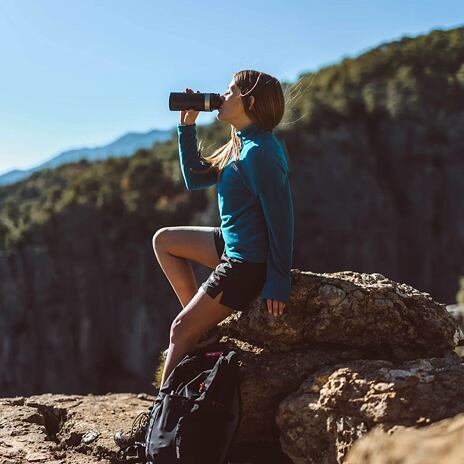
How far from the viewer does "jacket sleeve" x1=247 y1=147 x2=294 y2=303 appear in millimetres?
3814

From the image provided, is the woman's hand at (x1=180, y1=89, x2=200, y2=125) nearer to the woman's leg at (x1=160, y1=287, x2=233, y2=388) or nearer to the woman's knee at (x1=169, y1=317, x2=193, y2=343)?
the woman's leg at (x1=160, y1=287, x2=233, y2=388)

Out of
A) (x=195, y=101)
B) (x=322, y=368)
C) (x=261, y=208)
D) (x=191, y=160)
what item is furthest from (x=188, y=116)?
(x=322, y=368)

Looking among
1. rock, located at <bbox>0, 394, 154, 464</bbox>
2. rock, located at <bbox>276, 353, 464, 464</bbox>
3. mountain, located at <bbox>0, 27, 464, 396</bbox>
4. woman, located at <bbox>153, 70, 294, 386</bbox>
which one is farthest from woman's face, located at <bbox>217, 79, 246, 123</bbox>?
mountain, located at <bbox>0, 27, 464, 396</bbox>

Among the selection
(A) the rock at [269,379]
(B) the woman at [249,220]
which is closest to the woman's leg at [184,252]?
(B) the woman at [249,220]

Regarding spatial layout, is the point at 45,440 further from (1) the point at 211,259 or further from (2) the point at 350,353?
(2) the point at 350,353

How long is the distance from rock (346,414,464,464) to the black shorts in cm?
180

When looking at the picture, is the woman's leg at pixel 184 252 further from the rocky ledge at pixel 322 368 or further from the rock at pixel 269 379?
the rock at pixel 269 379

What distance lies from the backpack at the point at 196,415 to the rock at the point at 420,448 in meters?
1.54

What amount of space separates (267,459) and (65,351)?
1537 inches

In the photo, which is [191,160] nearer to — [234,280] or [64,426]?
[234,280]

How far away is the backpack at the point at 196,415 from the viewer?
3535 mm

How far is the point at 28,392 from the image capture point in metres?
40.4

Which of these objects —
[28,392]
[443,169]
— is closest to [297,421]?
[443,169]

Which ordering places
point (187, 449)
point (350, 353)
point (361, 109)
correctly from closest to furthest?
point (187, 449)
point (350, 353)
point (361, 109)
